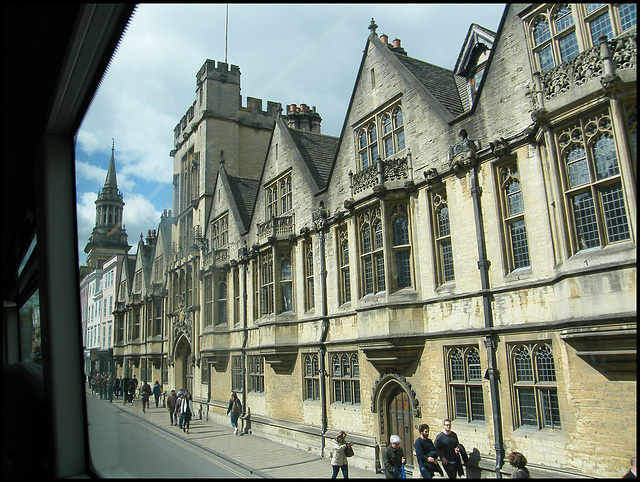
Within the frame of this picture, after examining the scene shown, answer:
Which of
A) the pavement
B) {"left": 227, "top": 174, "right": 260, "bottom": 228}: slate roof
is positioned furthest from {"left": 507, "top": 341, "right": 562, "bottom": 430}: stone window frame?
{"left": 227, "top": 174, "right": 260, "bottom": 228}: slate roof

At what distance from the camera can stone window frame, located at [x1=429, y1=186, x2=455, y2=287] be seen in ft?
37.9

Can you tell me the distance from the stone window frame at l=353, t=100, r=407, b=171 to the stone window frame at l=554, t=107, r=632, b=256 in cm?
503

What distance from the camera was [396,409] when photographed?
1241 centimetres

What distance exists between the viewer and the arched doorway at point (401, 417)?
39.3 ft

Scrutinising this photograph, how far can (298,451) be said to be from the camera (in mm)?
15578

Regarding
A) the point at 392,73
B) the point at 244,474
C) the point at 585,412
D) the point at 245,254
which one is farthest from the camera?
the point at 245,254

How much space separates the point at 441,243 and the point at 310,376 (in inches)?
278

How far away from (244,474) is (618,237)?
8613 mm

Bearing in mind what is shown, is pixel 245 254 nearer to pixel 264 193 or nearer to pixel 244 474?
pixel 264 193

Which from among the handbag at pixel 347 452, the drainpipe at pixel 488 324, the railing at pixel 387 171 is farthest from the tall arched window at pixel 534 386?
the railing at pixel 387 171

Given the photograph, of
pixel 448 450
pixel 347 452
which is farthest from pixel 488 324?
pixel 347 452

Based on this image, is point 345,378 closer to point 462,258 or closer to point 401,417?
point 401,417

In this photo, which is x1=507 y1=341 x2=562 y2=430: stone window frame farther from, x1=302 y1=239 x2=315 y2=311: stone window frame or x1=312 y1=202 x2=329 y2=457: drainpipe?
x1=302 y1=239 x2=315 y2=311: stone window frame

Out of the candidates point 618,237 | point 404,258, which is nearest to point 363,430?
point 404,258
